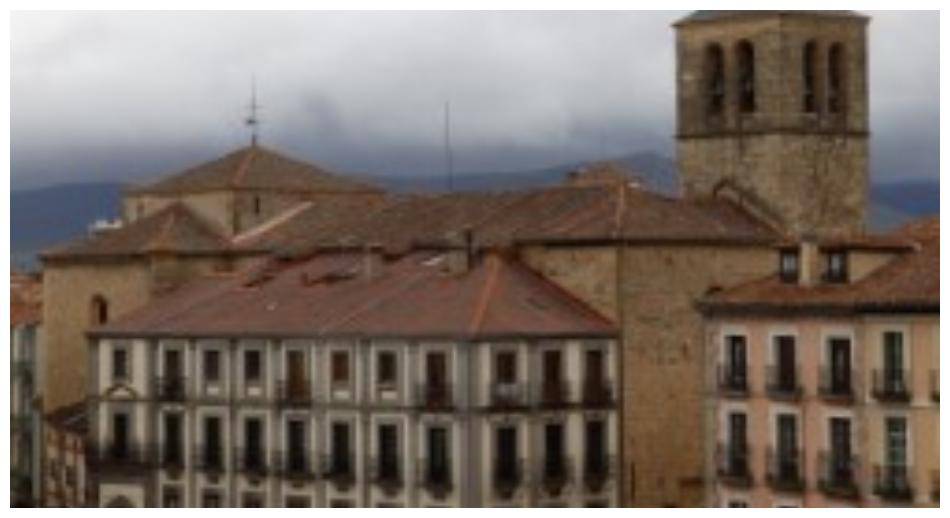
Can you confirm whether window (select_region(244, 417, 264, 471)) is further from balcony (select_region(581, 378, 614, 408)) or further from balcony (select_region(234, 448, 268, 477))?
balcony (select_region(581, 378, 614, 408))

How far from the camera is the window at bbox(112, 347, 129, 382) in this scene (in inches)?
2005

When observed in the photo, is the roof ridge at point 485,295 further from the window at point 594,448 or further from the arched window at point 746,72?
the arched window at point 746,72

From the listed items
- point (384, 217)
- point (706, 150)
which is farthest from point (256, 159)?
point (706, 150)

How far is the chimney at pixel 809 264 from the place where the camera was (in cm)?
4306

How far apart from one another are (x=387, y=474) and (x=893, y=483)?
998 centimetres

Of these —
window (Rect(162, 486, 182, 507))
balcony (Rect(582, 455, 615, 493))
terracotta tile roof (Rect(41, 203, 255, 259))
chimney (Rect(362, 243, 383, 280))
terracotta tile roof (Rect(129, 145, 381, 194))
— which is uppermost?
terracotta tile roof (Rect(129, 145, 381, 194))

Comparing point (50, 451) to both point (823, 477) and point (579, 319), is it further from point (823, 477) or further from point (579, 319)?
point (823, 477)

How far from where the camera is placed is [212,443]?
48.4m

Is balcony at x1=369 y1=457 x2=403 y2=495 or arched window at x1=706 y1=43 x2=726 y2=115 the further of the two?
arched window at x1=706 y1=43 x2=726 y2=115

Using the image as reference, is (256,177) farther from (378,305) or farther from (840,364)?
(840,364)

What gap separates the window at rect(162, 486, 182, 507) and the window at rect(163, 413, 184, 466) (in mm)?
488

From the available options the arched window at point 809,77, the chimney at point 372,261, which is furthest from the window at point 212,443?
the arched window at point 809,77

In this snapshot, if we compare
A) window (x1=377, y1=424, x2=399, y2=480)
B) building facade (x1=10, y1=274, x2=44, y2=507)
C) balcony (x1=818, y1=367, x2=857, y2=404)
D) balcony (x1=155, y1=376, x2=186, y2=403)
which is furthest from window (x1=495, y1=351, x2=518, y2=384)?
building facade (x1=10, y1=274, x2=44, y2=507)

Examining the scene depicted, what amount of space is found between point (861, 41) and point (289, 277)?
1229cm
